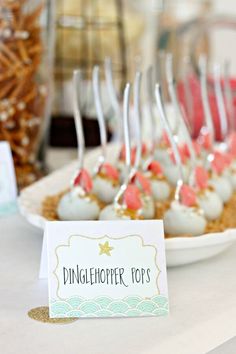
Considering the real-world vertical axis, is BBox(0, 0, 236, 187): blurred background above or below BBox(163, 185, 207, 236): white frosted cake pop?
above

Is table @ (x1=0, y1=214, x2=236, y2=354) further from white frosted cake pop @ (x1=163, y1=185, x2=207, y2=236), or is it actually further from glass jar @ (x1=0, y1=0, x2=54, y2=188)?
glass jar @ (x1=0, y1=0, x2=54, y2=188)

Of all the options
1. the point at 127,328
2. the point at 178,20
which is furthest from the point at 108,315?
the point at 178,20

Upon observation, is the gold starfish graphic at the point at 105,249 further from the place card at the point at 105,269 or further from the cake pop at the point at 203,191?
the cake pop at the point at 203,191

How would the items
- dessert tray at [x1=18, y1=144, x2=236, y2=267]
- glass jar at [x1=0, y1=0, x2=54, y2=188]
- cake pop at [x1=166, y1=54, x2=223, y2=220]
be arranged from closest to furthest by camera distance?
1. dessert tray at [x1=18, y1=144, x2=236, y2=267]
2. cake pop at [x1=166, y1=54, x2=223, y2=220]
3. glass jar at [x1=0, y1=0, x2=54, y2=188]

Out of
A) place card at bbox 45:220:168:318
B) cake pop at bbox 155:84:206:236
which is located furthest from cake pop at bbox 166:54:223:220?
place card at bbox 45:220:168:318

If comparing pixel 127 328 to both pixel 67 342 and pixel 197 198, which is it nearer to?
pixel 67 342

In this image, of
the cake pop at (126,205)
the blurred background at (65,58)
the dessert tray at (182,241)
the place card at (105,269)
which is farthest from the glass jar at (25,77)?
the place card at (105,269)

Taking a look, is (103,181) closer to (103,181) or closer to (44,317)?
(103,181)
